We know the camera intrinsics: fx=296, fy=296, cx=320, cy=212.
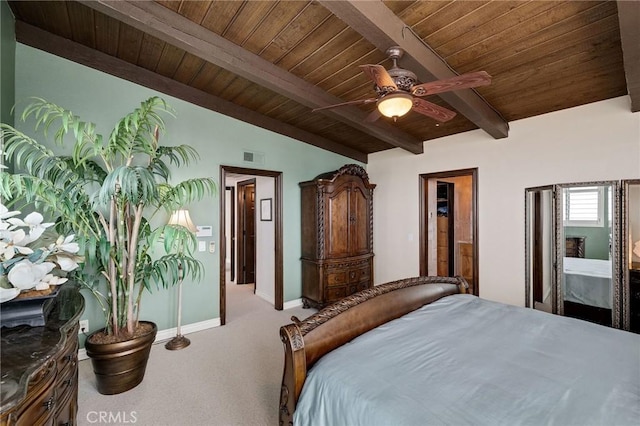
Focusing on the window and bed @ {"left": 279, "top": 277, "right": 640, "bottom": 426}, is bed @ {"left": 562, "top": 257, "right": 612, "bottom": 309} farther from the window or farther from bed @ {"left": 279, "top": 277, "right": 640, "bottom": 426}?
bed @ {"left": 279, "top": 277, "right": 640, "bottom": 426}

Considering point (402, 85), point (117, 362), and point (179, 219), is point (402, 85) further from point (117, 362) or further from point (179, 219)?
point (117, 362)

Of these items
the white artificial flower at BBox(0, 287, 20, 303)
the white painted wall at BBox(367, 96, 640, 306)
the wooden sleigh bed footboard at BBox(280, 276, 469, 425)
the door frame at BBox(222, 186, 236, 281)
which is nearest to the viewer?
the white artificial flower at BBox(0, 287, 20, 303)

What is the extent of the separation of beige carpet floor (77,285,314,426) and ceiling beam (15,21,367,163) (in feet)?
9.04

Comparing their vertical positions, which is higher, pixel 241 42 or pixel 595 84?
pixel 241 42

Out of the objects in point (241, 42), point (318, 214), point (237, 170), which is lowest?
point (318, 214)

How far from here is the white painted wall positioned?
2.95m

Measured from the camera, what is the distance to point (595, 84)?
275 centimetres

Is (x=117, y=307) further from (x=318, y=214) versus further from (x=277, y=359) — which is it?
(x=318, y=214)

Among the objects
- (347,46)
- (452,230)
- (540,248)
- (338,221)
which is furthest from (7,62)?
(452,230)

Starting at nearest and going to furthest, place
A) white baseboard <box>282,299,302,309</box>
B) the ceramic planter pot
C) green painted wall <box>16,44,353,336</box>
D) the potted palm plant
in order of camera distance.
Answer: the potted palm plant, the ceramic planter pot, green painted wall <box>16,44,353,336</box>, white baseboard <box>282,299,302,309</box>

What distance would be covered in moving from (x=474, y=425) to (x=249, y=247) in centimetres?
523

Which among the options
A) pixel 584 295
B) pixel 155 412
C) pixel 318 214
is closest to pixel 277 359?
pixel 155 412
